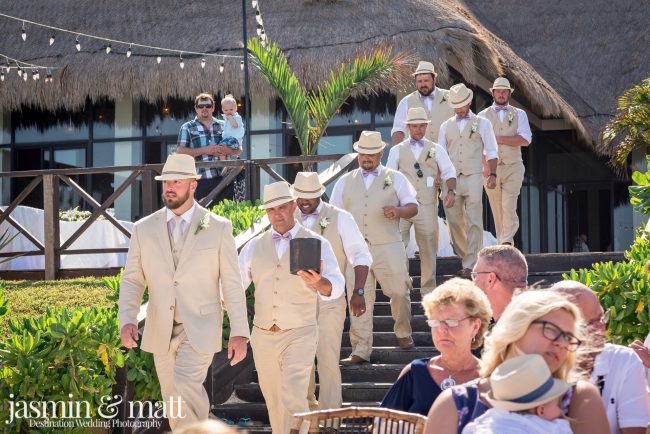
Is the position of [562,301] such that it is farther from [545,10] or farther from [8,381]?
[545,10]

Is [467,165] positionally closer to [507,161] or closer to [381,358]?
[507,161]

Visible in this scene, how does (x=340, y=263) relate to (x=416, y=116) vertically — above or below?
below

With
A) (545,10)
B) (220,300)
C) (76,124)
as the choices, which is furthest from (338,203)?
(545,10)

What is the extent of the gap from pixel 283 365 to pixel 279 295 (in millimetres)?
438

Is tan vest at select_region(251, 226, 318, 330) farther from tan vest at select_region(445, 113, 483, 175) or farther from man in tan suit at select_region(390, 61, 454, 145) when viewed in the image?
man in tan suit at select_region(390, 61, 454, 145)

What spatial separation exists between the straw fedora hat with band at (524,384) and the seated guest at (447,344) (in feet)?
3.76

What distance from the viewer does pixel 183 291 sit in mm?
6938

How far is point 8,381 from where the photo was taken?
22.8ft

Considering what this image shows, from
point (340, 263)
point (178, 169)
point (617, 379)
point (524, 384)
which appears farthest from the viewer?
point (340, 263)

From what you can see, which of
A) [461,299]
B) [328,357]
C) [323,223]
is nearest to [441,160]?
[323,223]

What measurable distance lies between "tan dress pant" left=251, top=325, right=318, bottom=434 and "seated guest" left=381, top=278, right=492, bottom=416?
8.11 ft

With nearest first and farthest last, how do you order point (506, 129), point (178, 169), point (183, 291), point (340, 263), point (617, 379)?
point (617, 379), point (183, 291), point (178, 169), point (340, 263), point (506, 129)

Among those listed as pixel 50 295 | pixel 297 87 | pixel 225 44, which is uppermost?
pixel 225 44

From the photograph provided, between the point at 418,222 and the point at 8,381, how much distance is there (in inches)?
175
